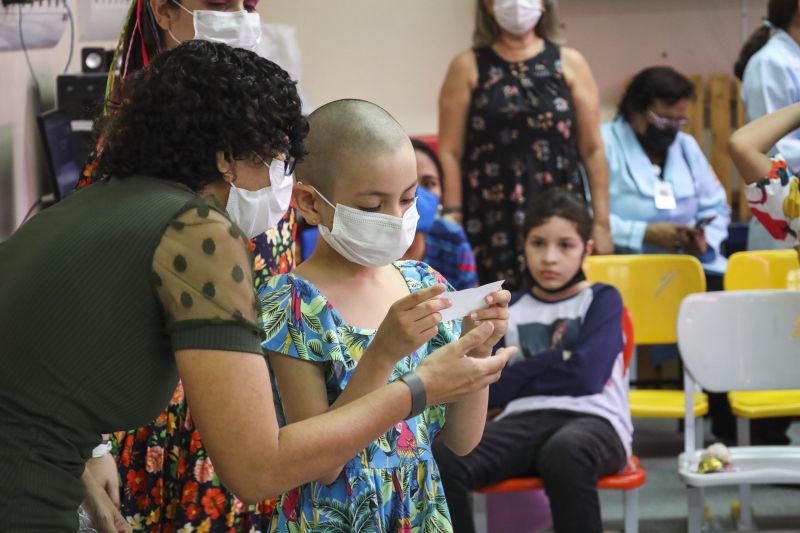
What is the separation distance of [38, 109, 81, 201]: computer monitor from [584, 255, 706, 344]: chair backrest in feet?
6.32

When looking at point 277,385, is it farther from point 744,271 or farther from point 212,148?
point 744,271

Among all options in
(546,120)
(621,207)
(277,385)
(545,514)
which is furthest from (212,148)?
(621,207)

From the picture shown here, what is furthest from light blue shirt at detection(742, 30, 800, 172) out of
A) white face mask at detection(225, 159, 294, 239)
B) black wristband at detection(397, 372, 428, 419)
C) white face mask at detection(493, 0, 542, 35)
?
black wristband at detection(397, 372, 428, 419)

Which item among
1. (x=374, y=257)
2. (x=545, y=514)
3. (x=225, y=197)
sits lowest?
(x=545, y=514)

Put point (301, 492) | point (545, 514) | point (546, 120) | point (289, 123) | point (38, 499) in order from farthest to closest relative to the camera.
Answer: point (546, 120) < point (545, 514) < point (301, 492) < point (289, 123) < point (38, 499)

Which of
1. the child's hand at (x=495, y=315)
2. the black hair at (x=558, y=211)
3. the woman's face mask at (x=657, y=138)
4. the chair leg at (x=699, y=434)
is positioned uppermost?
the child's hand at (x=495, y=315)

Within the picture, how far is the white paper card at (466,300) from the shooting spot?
1687 mm

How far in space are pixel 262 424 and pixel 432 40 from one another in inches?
238

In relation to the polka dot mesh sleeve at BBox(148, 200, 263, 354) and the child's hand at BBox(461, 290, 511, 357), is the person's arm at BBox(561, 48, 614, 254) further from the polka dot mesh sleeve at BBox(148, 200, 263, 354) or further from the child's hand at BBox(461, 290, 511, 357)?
the polka dot mesh sleeve at BBox(148, 200, 263, 354)

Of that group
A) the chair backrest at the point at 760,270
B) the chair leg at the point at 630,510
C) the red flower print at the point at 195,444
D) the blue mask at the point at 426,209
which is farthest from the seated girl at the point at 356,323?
the chair backrest at the point at 760,270

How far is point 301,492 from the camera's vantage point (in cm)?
179

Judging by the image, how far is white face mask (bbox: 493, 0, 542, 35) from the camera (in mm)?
4215

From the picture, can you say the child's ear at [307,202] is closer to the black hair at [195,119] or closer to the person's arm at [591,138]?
the black hair at [195,119]

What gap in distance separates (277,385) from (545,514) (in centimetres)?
195
